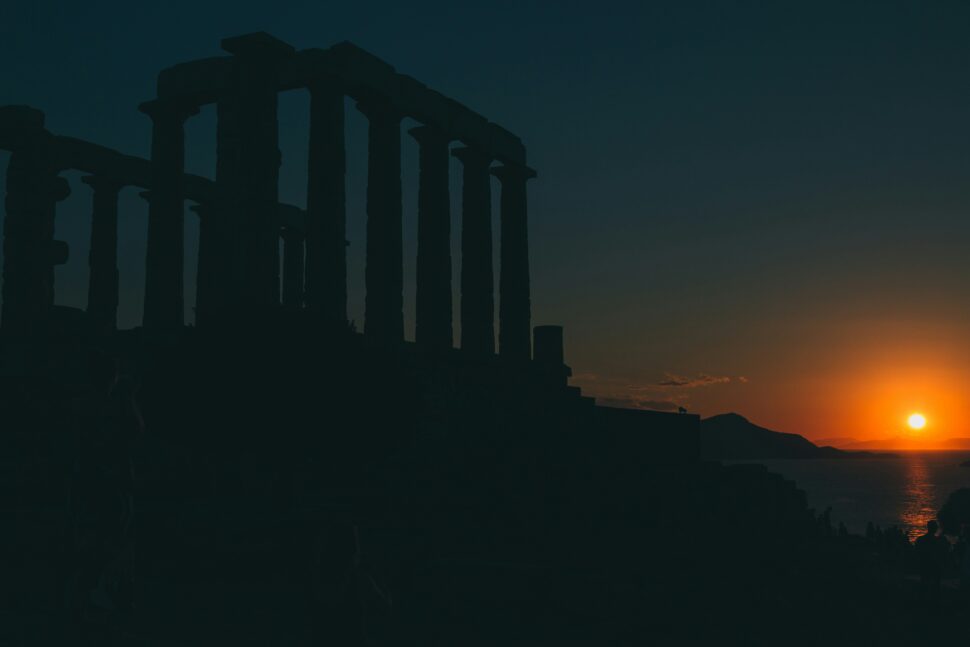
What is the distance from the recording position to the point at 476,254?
43562 mm

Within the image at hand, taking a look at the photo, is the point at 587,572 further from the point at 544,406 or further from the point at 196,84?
the point at 196,84

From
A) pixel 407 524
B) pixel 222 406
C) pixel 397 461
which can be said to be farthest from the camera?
pixel 397 461

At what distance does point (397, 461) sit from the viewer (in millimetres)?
26969

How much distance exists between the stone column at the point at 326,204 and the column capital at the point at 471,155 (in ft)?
31.4

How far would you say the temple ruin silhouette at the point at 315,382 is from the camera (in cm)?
1645

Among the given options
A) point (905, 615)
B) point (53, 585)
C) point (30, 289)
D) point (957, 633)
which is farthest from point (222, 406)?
point (30, 289)

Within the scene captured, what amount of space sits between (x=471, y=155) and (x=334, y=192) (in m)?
10.5

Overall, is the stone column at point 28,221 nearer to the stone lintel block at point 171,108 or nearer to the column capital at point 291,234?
the stone lintel block at point 171,108

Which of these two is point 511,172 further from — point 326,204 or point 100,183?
point 100,183

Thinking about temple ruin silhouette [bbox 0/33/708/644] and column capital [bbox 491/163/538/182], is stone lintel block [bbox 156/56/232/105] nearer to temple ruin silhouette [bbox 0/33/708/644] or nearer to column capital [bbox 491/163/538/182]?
temple ruin silhouette [bbox 0/33/708/644]

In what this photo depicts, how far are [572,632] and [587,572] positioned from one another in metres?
1.35

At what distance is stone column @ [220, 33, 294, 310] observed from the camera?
31.9 metres

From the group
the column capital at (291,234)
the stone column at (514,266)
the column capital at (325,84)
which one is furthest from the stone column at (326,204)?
the column capital at (291,234)

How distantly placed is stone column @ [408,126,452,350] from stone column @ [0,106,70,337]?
1392 cm
